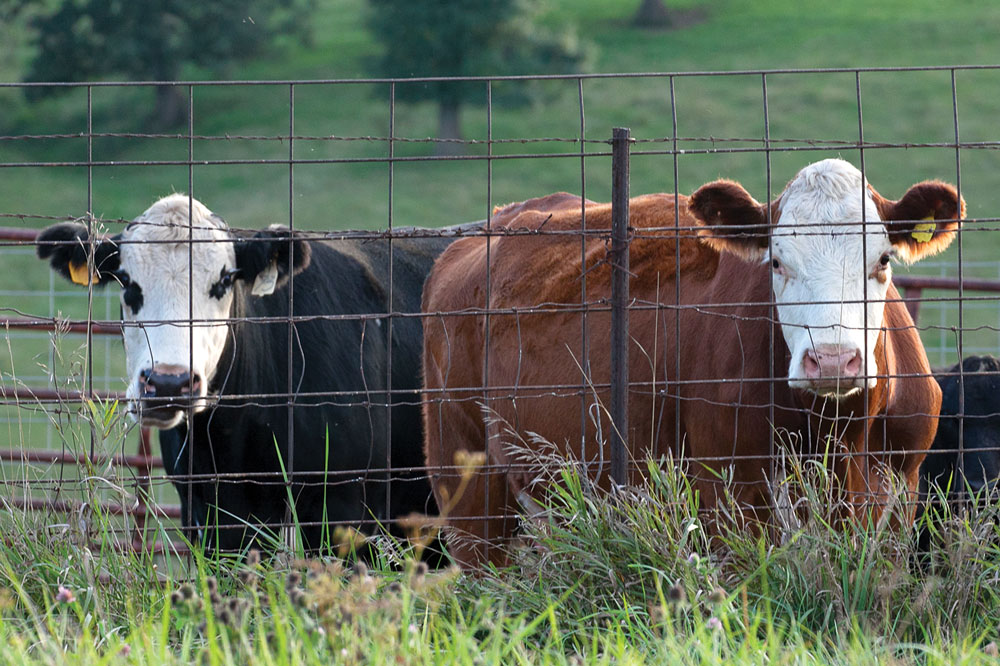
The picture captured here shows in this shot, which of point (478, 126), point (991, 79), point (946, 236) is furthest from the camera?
point (478, 126)

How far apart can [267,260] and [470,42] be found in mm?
29990

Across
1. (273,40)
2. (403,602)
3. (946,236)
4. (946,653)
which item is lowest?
(946,653)

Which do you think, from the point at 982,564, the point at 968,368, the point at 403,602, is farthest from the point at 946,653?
the point at 968,368

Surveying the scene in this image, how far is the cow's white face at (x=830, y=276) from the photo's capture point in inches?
144

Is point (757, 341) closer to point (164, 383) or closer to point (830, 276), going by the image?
point (830, 276)

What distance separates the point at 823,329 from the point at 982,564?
85 cm

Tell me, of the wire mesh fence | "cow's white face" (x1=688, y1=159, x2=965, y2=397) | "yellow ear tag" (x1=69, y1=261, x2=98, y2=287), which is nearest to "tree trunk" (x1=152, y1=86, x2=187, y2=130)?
the wire mesh fence

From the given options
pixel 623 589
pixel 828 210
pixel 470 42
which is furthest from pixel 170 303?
pixel 470 42

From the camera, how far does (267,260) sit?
5562mm

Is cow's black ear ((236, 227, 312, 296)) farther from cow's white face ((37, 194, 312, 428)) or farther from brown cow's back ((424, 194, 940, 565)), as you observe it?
brown cow's back ((424, 194, 940, 565))

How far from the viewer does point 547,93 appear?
33.5 m

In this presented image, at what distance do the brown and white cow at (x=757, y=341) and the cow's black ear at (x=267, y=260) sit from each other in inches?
50.6

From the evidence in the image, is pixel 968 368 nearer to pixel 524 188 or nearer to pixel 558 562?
pixel 558 562

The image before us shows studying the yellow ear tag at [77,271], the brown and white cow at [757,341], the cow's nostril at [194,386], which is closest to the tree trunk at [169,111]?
the yellow ear tag at [77,271]
